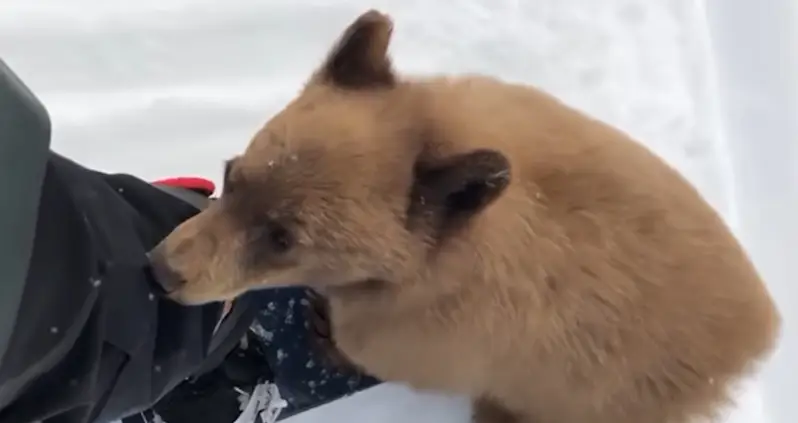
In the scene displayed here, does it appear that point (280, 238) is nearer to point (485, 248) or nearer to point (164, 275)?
point (164, 275)

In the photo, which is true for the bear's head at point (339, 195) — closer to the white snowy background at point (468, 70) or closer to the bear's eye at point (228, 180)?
the bear's eye at point (228, 180)

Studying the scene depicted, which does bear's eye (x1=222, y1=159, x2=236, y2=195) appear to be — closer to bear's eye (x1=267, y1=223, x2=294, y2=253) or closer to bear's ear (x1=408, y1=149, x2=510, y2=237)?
bear's eye (x1=267, y1=223, x2=294, y2=253)

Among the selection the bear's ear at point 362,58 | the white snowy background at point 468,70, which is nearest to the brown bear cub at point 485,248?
the bear's ear at point 362,58

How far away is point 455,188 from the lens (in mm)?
1117

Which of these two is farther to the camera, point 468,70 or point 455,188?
point 468,70

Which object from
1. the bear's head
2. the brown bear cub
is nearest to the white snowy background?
the brown bear cub

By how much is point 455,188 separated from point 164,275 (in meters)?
0.36

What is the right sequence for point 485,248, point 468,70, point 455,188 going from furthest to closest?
point 468,70
point 485,248
point 455,188

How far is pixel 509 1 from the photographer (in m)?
2.03

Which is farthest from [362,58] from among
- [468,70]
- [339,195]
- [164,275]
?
[468,70]

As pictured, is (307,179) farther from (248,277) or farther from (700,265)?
(700,265)

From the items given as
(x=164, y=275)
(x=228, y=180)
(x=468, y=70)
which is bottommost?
(x=164, y=275)

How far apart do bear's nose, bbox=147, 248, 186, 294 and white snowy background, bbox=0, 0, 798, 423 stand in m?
0.70

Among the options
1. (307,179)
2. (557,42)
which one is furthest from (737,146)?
(307,179)
